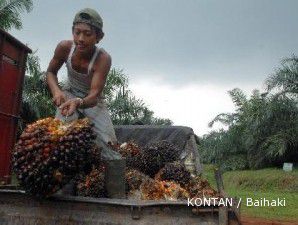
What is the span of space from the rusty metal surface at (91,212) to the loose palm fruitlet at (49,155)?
98 millimetres

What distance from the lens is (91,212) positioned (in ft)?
9.09

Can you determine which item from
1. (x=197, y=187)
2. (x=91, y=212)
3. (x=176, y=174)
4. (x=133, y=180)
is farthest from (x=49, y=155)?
(x=176, y=174)

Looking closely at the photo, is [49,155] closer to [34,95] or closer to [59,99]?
[59,99]

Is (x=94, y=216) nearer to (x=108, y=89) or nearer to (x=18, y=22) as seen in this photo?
(x=18, y=22)

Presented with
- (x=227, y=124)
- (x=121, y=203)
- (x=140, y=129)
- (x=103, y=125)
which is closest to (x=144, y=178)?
(x=103, y=125)

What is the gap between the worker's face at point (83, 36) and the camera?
378 centimetres

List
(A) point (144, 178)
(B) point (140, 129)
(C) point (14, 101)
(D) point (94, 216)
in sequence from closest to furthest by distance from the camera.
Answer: (D) point (94, 216) → (A) point (144, 178) → (C) point (14, 101) → (B) point (140, 129)

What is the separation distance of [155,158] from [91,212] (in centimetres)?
308

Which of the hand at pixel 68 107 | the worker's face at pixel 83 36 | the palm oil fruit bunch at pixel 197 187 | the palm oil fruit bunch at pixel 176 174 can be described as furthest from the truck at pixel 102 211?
the palm oil fruit bunch at pixel 176 174

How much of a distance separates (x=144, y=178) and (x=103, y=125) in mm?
773

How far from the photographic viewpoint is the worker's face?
3.78 m

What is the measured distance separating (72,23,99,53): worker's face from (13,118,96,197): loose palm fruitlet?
86 cm

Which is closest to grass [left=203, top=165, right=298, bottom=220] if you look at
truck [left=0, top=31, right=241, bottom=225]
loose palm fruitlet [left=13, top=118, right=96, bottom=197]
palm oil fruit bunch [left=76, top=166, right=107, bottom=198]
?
palm oil fruit bunch [left=76, top=166, right=107, bottom=198]

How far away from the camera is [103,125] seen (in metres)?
4.05
